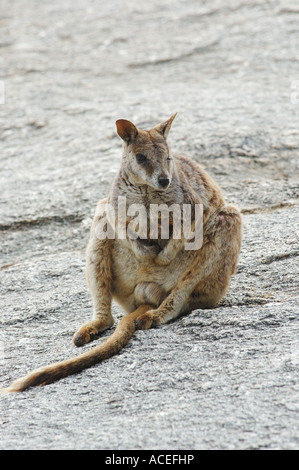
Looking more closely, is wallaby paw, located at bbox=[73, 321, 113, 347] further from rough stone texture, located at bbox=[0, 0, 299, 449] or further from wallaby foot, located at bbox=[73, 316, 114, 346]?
rough stone texture, located at bbox=[0, 0, 299, 449]

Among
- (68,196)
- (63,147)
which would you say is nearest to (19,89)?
(63,147)

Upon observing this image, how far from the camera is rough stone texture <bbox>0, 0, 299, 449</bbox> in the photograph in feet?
13.6

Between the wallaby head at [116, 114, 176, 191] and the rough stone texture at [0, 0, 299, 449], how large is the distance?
131 cm

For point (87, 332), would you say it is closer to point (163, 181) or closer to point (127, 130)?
point (163, 181)

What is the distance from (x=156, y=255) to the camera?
5.80 metres

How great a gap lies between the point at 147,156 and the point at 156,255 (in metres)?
0.92

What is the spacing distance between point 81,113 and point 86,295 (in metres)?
5.35

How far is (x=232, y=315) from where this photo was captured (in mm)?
5328

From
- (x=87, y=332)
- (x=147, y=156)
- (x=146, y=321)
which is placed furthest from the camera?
(x=147, y=156)

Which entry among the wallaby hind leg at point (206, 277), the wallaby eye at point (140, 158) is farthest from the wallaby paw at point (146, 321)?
the wallaby eye at point (140, 158)

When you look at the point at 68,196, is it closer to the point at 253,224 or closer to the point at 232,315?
the point at 253,224

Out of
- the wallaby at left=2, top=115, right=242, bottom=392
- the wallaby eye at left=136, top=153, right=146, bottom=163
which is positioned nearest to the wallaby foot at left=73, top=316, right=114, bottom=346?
the wallaby at left=2, top=115, right=242, bottom=392

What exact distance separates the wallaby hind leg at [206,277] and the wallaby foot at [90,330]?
0.47 metres

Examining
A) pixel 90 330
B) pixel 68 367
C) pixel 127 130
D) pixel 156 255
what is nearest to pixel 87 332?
pixel 90 330
